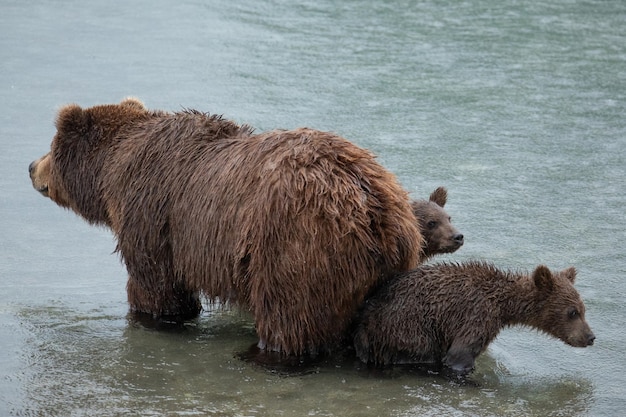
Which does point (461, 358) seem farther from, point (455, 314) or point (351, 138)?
point (351, 138)

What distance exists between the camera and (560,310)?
23.3ft

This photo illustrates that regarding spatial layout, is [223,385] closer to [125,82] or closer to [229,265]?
[229,265]

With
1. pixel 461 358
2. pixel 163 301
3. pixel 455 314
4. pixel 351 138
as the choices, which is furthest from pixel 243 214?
pixel 351 138

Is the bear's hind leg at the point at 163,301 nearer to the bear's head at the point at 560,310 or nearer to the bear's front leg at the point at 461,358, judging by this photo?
the bear's front leg at the point at 461,358

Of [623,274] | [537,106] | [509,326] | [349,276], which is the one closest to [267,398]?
[349,276]

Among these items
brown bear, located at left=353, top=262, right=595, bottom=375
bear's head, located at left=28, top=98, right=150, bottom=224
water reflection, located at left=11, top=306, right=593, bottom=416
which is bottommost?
water reflection, located at left=11, top=306, right=593, bottom=416

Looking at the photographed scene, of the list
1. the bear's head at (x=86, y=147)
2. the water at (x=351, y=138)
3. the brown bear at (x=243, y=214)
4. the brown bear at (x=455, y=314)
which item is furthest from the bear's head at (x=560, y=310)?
the bear's head at (x=86, y=147)

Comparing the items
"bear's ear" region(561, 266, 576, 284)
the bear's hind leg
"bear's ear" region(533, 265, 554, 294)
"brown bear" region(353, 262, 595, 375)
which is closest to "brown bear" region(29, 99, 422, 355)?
the bear's hind leg

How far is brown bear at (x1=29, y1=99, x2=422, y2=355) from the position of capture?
21.9 ft

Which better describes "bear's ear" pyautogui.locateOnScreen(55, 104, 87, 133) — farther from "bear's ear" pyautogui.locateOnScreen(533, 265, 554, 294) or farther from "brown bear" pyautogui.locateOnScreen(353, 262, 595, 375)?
"bear's ear" pyautogui.locateOnScreen(533, 265, 554, 294)

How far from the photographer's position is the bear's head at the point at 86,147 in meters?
8.14

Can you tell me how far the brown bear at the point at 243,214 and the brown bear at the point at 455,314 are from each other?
0.53 ft

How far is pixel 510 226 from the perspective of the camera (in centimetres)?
909

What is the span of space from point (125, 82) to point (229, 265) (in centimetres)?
581
